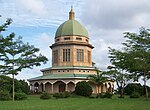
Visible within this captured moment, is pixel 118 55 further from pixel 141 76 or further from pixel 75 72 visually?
pixel 75 72

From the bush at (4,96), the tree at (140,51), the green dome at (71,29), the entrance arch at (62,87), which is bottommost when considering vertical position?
the bush at (4,96)

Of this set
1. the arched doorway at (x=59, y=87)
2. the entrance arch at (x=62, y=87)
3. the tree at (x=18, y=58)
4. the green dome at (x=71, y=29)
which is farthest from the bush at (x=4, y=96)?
the green dome at (x=71, y=29)

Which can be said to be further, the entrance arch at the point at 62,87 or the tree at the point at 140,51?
the entrance arch at the point at 62,87

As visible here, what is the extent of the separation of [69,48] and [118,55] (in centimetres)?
2318

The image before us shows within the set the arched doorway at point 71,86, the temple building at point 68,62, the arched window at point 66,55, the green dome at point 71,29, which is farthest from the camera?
the green dome at point 71,29

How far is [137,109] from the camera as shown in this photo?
21.3m

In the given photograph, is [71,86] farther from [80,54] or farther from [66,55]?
[80,54]

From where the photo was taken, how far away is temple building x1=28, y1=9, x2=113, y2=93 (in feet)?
215

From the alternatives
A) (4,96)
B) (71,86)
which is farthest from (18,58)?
(71,86)

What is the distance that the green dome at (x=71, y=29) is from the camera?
72250 millimetres

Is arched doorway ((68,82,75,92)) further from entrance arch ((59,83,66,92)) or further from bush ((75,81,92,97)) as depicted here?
bush ((75,81,92,97))

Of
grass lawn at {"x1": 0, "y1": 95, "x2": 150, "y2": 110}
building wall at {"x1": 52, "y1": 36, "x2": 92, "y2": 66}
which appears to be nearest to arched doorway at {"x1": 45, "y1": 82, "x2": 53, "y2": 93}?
building wall at {"x1": 52, "y1": 36, "x2": 92, "y2": 66}

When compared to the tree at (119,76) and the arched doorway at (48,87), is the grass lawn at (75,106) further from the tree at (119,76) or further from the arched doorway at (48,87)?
the arched doorway at (48,87)

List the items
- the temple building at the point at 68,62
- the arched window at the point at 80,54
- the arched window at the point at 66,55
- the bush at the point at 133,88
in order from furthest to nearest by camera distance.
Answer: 1. the arched window at the point at 80,54
2. the arched window at the point at 66,55
3. the temple building at the point at 68,62
4. the bush at the point at 133,88
